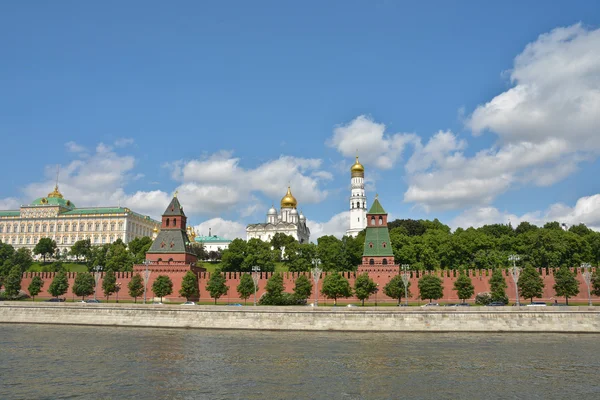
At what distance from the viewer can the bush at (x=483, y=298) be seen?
54281mm

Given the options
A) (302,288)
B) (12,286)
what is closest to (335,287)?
(302,288)

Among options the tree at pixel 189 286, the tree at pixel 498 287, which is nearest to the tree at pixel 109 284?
the tree at pixel 189 286

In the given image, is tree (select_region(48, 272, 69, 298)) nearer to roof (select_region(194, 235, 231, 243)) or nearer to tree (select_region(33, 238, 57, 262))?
tree (select_region(33, 238, 57, 262))

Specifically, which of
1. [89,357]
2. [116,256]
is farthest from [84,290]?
[89,357]

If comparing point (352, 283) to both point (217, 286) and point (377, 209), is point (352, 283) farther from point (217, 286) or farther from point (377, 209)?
point (217, 286)

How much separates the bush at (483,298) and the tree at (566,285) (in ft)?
22.0

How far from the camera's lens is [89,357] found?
30297mm

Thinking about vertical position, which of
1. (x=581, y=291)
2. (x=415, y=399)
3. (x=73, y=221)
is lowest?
(x=415, y=399)

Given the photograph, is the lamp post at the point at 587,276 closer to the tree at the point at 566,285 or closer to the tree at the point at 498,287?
the tree at the point at 566,285

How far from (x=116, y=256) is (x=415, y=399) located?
73.3 m

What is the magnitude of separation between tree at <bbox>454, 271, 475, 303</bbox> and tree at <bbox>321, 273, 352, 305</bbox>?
37.6ft

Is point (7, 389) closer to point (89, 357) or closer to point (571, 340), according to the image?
point (89, 357)

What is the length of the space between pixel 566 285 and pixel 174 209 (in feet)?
150

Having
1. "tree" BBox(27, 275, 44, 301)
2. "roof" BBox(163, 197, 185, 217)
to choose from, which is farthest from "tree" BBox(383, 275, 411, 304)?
"tree" BBox(27, 275, 44, 301)
